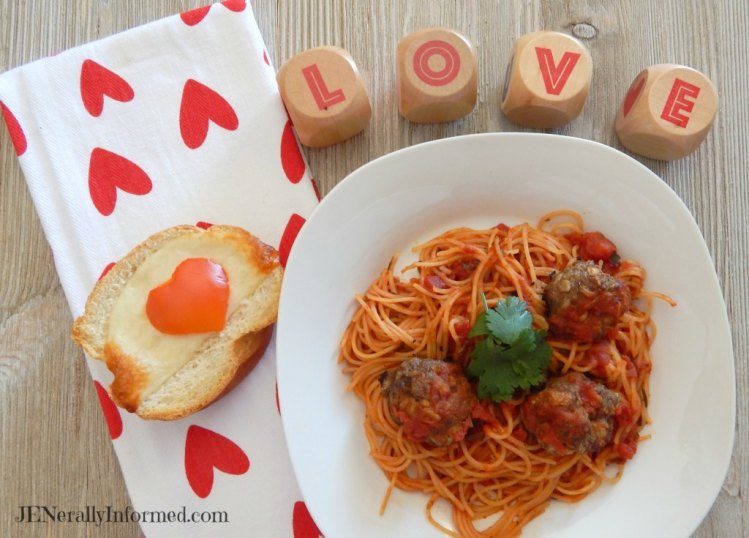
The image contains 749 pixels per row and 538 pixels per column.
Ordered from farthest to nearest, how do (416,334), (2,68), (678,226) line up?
(2,68) < (416,334) < (678,226)

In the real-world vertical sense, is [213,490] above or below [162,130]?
below

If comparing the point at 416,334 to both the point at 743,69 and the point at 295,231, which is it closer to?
the point at 295,231

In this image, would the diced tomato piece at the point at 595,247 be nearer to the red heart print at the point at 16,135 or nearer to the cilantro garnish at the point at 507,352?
the cilantro garnish at the point at 507,352

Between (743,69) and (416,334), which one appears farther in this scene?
(743,69)

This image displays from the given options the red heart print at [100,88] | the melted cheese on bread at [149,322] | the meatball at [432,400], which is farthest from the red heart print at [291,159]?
the meatball at [432,400]

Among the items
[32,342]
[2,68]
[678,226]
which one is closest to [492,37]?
[678,226]

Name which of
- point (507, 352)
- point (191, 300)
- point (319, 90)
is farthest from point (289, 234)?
point (507, 352)
